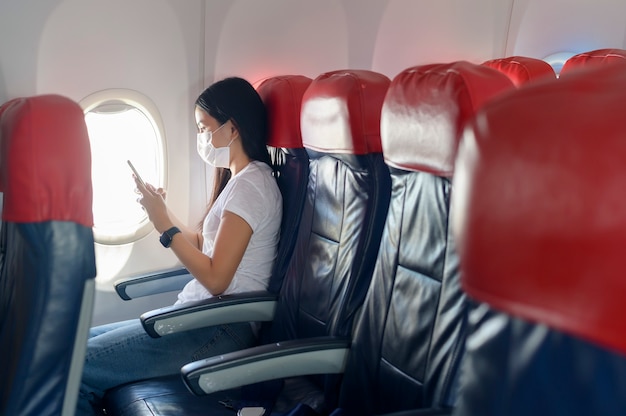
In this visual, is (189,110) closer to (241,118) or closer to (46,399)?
(241,118)

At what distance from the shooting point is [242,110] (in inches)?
101

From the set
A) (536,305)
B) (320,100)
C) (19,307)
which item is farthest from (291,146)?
→ (536,305)

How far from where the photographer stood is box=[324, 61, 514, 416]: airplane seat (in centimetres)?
147

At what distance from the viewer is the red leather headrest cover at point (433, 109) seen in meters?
1.43

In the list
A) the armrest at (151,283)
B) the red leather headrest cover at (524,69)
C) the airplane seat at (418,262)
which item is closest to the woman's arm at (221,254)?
the armrest at (151,283)

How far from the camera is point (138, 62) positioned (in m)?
2.90

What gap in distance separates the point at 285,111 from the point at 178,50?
2.57 ft

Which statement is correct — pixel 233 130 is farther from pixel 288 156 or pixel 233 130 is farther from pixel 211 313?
pixel 211 313

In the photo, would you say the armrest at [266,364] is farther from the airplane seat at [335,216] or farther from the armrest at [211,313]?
the armrest at [211,313]

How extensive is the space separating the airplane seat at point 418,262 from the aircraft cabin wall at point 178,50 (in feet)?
5.13

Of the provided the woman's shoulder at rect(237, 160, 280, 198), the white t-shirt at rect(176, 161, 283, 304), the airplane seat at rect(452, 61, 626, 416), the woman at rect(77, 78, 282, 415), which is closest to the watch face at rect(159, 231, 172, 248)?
the woman at rect(77, 78, 282, 415)

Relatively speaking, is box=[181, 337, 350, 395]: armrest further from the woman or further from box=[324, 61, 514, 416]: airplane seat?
the woman

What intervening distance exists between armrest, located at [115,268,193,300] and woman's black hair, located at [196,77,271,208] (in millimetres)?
653

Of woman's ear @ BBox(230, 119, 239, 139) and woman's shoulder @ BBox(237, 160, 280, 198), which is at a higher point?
woman's ear @ BBox(230, 119, 239, 139)
